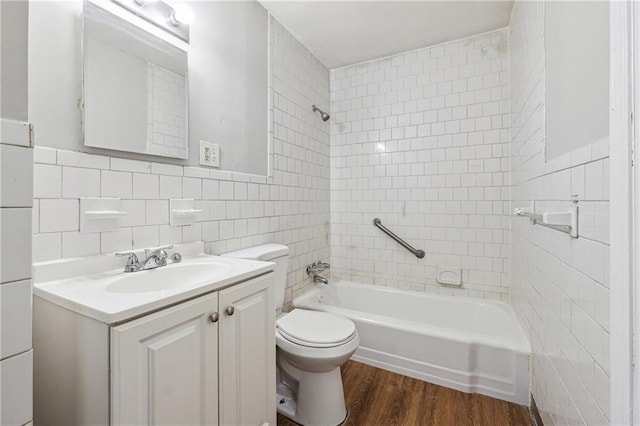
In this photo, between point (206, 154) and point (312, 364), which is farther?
point (206, 154)

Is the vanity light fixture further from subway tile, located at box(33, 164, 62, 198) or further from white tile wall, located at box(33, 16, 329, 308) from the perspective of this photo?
subway tile, located at box(33, 164, 62, 198)

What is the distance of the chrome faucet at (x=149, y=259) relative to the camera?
3.80ft

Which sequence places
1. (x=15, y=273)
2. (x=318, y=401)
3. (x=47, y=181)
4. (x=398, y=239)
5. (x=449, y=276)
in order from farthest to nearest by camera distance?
(x=398, y=239) → (x=449, y=276) → (x=318, y=401) → (x=47, y=181) → (x=15, y=273)

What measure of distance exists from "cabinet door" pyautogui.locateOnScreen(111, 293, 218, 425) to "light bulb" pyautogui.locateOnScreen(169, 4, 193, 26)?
4.40 feet

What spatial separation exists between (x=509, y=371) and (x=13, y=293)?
2.21 meters

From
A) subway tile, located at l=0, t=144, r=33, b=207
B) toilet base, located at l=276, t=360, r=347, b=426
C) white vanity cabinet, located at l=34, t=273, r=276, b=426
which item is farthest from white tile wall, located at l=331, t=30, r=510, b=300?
subway tile, located at l=0, t=144, r=33, b=207

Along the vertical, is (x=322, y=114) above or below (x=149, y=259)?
above

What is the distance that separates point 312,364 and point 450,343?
3.10 feet

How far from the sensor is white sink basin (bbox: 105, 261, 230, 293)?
107 cm

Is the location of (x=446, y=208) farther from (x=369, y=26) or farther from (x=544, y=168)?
(x=369, y=26)

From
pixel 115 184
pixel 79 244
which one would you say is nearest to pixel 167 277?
pixel 79 244

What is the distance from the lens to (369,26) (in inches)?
86.0

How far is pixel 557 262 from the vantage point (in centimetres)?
112

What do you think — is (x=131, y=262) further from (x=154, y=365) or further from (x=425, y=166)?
(x=425, y=166)
